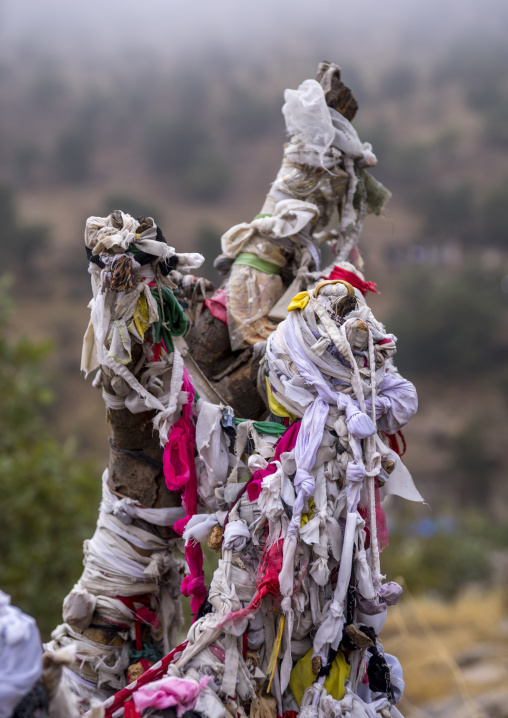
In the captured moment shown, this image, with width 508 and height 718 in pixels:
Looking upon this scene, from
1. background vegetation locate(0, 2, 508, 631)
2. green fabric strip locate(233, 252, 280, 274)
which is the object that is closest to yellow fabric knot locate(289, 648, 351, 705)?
green fabric strip locate(233, 252, 280, 274)

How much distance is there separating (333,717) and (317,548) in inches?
16.6

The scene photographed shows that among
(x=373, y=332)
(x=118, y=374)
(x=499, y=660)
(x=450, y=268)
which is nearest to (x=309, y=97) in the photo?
(x=373, y=332)

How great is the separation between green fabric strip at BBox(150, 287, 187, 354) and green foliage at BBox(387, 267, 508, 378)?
21.9 meters

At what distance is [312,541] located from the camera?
2006 mm

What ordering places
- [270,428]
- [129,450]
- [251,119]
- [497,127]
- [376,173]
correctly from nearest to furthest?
[270,428] < [129,450] < [376,173] < [497,127] < [251,119]

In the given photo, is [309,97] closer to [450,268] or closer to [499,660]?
[499,660]

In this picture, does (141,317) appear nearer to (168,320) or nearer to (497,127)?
(168,320)

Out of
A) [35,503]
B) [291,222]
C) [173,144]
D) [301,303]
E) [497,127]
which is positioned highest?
[497,127]

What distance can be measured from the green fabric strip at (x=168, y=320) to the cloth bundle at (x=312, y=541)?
0.93ft

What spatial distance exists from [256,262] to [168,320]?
468mm

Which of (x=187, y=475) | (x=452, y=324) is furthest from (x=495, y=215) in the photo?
(x=187, y=475)

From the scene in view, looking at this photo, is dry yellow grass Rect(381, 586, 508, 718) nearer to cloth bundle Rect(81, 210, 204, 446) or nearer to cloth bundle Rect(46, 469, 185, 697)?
cloth bundle Rect(46, 469, 185, 697)

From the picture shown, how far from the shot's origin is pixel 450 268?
27.5m

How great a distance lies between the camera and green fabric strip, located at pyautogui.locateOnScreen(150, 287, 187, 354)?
7.30 feet
